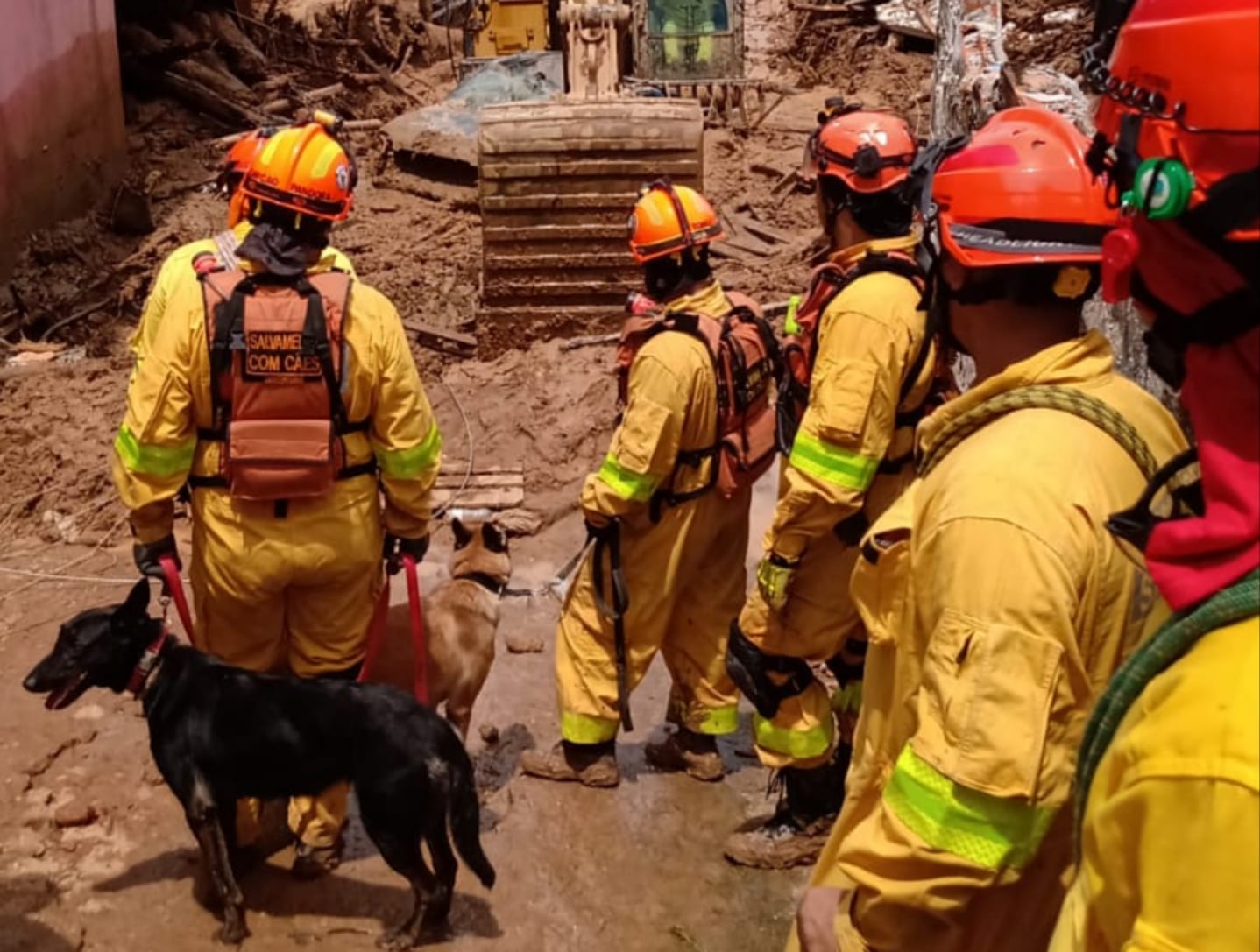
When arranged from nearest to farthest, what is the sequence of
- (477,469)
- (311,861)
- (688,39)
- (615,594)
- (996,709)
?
1. (996,709)
2. (311,861)
3. (615,594)
4. (477,469)
5. (688,39)

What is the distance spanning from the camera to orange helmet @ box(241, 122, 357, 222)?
4430 mm

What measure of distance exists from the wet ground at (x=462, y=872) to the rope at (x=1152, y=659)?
3325 mm

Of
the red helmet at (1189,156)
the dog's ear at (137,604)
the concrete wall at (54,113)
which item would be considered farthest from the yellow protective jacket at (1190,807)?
the concrete wall at (54,113)

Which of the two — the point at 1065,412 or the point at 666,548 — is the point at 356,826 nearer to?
the point at 666,548

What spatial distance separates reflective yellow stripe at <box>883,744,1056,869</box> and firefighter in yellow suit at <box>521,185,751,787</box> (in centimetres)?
298

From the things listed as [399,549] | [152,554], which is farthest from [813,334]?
[152,554]

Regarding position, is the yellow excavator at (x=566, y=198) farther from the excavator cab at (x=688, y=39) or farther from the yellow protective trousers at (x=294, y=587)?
the excavator cab at (x=688, y=39)

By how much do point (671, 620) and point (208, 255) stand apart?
2332 millimetres

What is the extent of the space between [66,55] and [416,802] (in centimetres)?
1047

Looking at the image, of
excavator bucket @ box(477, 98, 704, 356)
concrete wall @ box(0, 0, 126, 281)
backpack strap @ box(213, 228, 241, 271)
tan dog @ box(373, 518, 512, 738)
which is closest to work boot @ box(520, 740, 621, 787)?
tan dog @ box(373, 518, 512, 738)

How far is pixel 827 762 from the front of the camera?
5.12 m

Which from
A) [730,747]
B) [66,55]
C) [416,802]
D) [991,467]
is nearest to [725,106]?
[66,55]

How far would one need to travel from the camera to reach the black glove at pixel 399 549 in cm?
510

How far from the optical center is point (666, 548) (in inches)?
211
